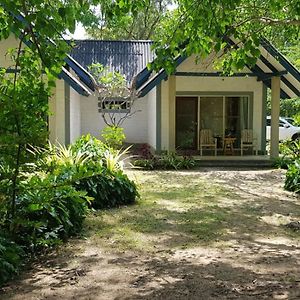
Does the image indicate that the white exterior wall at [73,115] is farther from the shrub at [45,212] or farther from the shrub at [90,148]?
the shrub at [45,212]

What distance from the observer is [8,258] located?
4.86 meters

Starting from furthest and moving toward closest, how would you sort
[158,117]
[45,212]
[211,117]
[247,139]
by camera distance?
[211,117] < [247,139] < [158,117] < [45,212]

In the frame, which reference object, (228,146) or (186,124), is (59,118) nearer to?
(186,124)

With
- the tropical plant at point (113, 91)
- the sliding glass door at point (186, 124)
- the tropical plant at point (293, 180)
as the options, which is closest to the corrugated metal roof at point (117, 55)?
the tropical plant at point (113, 91)

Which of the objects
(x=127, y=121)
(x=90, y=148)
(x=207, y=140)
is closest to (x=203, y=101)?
(x=207, y=140)

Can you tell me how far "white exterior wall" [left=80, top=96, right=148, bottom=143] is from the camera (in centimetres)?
2162

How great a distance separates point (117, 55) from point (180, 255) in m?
16.7

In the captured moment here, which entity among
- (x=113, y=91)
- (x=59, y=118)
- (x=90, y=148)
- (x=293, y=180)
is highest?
(x=113, y=91)

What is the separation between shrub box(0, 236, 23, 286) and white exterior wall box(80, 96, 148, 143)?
16.5m

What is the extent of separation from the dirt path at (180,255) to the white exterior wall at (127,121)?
12179 mm

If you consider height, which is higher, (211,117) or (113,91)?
(113,91)

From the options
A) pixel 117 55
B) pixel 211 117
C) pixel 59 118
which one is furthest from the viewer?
pixel 117 55

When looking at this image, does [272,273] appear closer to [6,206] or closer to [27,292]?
[27,292]

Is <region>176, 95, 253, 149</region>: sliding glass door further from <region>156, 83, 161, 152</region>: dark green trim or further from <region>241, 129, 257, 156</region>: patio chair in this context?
<region>156, 83, 161, 152</region>: dark green trim
